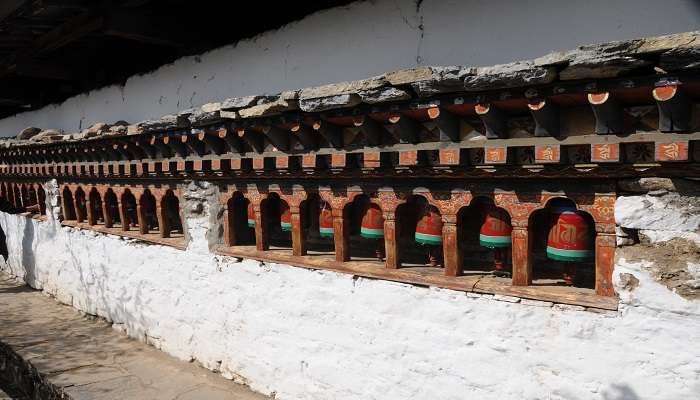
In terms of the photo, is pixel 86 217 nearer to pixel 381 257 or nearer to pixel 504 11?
pixel 381 257

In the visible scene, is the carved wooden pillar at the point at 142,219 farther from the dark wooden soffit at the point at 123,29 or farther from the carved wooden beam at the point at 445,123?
the carved wooden beam at the point at 445,123

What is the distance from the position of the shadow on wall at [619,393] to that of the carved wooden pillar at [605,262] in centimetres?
47

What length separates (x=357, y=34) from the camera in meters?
3.79

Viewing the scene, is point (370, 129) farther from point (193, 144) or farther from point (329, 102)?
point (193, 144)

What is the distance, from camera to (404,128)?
9.84ft

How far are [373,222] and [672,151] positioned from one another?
1954 millimetres

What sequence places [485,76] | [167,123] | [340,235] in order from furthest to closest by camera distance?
[167,123] → [340,235] → [485,76]

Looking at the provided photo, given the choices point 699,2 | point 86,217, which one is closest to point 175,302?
point 86,217

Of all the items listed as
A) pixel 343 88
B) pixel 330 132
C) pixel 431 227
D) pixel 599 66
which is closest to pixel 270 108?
pixel 330 132

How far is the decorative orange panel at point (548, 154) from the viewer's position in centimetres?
254

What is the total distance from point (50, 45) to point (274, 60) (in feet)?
9.54

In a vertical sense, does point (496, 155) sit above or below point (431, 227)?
above

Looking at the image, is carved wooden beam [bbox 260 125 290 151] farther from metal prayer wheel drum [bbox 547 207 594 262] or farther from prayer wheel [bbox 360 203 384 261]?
metal prayer wheel drum [bbox 547 207 594 262]

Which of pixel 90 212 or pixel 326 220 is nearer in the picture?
pixel 326 220
